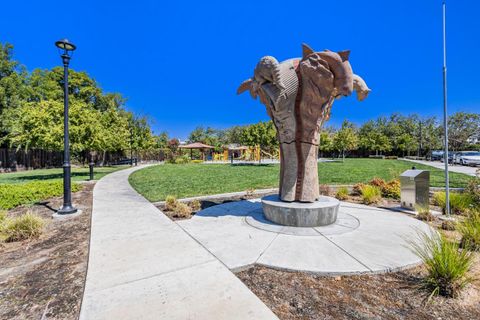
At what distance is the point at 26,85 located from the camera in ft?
84.6

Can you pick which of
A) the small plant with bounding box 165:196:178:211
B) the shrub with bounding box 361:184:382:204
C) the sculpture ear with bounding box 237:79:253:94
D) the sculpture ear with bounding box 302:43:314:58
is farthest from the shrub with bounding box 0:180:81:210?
the shrub with bounding box 361:184:382:204

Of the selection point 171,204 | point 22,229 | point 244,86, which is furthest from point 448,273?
point 22,229

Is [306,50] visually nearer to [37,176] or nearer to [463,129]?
[37,176]

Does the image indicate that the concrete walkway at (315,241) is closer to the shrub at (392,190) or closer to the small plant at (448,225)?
the small plant at (448,225)

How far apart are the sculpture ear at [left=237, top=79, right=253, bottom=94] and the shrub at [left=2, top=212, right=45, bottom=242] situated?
5.55 metres

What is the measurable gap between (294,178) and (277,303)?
3.08 metres

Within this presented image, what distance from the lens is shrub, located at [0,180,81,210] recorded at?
7326mm

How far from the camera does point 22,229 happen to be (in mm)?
4609

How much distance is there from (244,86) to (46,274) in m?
A: 5.46

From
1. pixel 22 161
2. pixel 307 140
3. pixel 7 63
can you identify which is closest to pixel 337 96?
pixel 307 140

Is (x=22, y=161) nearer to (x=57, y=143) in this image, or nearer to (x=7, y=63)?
(x=7, y=63)

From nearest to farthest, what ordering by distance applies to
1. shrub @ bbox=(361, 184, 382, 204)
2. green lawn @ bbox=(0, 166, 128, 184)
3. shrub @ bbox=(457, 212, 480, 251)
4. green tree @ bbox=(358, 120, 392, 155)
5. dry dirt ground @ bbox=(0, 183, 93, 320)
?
dry dirt ground @ bbox=(0, 183, 93, 320)
shrub @ bbox=(457, 212, 480, 251)
shrub @ bbox=(361, 184, 382, 204)
green lawn @ bbox=(0, 166, 128, 184)
green tree @ bbox=(358, 120, 392, 155)

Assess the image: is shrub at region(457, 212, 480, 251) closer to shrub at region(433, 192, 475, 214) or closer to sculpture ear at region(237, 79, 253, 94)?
shrub at region(433, 192, 475, 214)

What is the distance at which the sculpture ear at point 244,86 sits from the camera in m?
5.98
